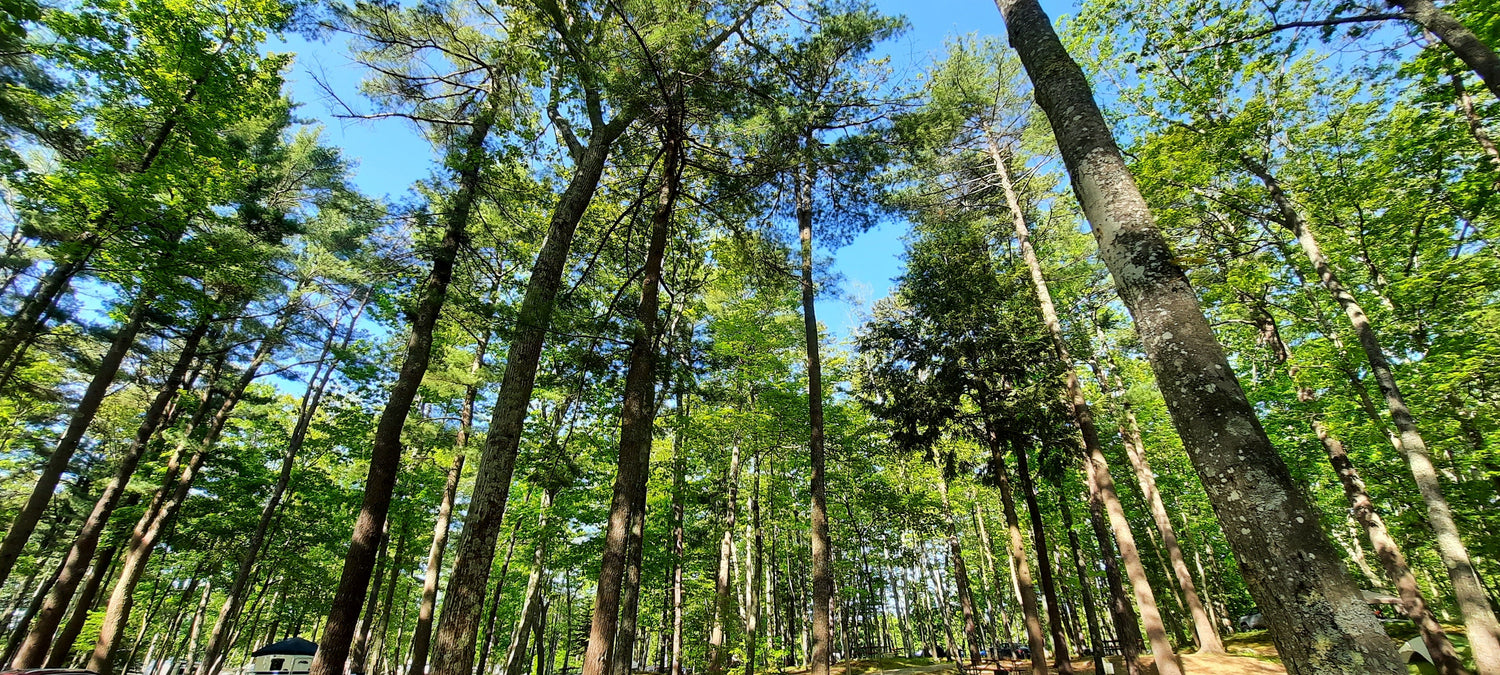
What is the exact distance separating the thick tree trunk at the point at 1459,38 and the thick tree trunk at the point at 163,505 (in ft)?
58.9

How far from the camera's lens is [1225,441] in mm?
1992

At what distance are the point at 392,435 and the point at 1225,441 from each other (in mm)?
9724

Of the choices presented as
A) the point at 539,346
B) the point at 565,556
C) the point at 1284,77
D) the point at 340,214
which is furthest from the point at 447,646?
the point at 1284,77

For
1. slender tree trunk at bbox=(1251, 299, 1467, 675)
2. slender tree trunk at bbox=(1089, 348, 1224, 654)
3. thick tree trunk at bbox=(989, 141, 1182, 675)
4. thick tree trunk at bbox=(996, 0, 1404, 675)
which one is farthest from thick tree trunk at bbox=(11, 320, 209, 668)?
slender tree trunk at bbox=(1251, 299, 1467, 675)

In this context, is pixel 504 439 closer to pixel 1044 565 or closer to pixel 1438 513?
pixel 1044 565

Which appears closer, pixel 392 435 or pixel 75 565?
pixel 392 435

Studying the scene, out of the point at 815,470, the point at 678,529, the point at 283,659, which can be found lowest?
the point at 283,659

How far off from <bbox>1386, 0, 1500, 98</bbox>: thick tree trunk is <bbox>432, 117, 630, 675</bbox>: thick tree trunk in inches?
332

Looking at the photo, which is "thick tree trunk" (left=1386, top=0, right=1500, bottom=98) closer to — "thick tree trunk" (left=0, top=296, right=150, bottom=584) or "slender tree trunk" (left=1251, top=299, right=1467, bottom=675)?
"slender tree trunk" (left=1251, top=299, right=1467, bottom=675)

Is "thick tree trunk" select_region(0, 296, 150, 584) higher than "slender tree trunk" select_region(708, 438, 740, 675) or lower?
higher

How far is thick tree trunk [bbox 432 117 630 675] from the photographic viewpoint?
5234 mm

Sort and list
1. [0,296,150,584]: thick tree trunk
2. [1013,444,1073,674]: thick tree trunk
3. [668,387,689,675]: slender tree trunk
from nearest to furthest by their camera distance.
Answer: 1. [0,296,150,584]: thick tree trunk
2. [1013,444,1073,674]: thick tree trunk
3. [668,387,689,675]: slender tree trunk

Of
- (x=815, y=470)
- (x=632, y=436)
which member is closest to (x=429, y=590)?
(x=632, y=436)

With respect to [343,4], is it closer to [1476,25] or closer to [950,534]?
[1476,25]
